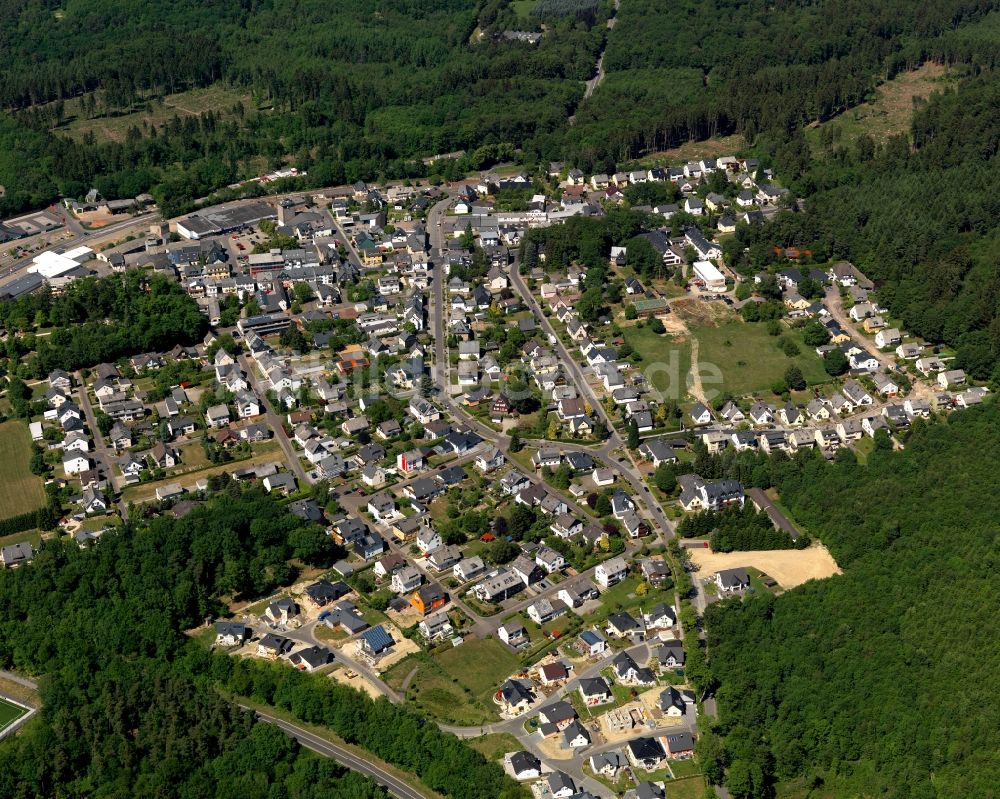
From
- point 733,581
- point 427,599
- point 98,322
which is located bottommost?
point 733,581

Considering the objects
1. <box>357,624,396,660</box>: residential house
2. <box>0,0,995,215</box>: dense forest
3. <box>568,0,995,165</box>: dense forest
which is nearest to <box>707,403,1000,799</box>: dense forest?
<box>357,624,396,660</box>: residential house

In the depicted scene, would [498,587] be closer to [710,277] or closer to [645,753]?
[645,753]

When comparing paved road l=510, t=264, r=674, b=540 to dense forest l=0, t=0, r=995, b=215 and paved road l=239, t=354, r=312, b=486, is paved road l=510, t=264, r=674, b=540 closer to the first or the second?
paved road l=239, t=354, r=312, b=486

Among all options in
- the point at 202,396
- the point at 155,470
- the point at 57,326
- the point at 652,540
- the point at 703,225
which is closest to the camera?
the point at 652,540

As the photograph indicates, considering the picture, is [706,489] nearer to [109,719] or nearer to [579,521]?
[579,521]

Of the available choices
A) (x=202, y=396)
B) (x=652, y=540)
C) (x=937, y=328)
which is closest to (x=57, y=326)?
(x=202, y=396)

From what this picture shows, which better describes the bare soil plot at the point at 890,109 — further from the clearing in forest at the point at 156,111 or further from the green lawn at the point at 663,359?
the clearing in forest at the point at 156,111

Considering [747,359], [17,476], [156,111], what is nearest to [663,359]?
[747,359]
